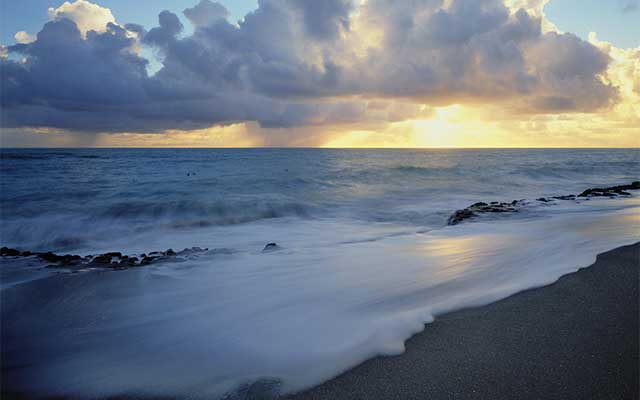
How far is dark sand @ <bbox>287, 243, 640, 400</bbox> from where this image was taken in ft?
6.66

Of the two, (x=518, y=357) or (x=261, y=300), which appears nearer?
(x=518, y=357)

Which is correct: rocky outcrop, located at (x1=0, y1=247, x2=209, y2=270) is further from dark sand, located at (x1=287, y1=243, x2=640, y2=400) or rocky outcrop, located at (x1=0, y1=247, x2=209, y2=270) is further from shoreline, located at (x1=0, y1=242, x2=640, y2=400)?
dark sand, located at (x1=287, y1=243, x2=640, y2=400)

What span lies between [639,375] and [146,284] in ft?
15.5

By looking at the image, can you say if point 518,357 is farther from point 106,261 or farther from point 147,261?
point 106,261

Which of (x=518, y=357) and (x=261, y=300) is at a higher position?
(x=518, y=357)

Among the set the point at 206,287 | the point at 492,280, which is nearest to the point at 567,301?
the point at 492,280

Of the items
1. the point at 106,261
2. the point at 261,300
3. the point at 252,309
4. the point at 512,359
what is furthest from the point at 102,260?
the point at 512,359

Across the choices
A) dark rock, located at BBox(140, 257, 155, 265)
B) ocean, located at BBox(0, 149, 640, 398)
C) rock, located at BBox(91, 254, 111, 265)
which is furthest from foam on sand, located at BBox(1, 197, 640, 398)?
rock, located at BBox(91, 254, 111, 265)

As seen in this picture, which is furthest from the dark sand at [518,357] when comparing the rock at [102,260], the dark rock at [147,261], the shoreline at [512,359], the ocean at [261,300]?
the rock at [102,260]

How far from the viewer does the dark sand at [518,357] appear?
2.03m

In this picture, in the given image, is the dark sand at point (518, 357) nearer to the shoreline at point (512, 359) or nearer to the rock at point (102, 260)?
the shoreline at point (512, 359)

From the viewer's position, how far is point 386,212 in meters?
14.0

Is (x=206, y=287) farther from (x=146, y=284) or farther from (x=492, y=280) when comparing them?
(x=492, y=280)

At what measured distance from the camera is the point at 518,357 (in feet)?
7.60
